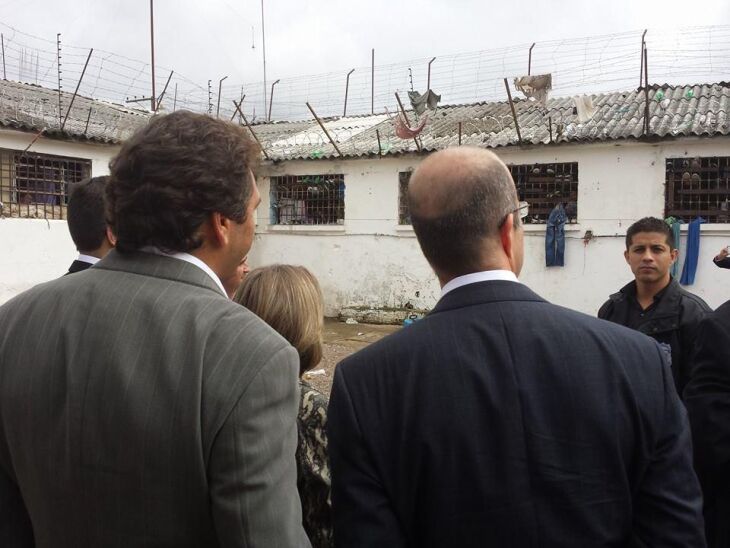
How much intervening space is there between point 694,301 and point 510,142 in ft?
26.9

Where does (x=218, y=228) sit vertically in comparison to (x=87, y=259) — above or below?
above

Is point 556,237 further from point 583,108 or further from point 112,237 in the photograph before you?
point 112,237

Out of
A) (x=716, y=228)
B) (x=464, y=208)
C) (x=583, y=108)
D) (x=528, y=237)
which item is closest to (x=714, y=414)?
(x=464, y=208)

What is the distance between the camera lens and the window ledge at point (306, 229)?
12.9 meters

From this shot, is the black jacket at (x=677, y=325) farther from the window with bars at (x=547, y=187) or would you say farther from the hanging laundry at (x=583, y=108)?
the hanging laundry at (x=583, y=108)

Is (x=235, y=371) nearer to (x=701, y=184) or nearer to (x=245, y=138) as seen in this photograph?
(x=245, y=138)

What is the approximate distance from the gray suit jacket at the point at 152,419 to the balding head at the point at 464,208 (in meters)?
0.40

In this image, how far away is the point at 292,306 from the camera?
1.81 metres

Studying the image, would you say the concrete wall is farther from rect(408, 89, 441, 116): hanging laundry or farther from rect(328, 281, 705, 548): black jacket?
rect(328, 281, 705, 548): black jacket

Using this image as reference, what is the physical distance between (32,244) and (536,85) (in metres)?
9.58

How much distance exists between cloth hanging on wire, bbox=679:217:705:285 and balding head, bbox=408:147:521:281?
9.73 metres

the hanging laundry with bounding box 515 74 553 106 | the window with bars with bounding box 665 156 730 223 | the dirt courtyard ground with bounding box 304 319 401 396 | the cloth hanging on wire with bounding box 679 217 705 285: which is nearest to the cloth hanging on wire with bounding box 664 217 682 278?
the cloth hanging on wire with bounding box 679 217 705 285

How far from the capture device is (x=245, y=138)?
1.31 metres

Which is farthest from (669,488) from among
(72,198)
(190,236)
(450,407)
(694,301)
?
(72,198)
